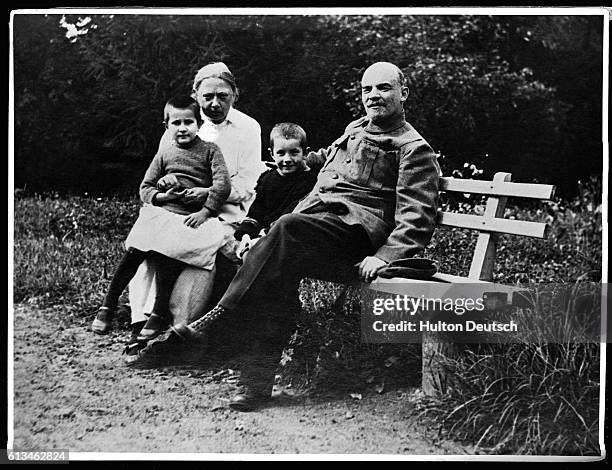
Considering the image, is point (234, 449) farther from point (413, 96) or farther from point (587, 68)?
point (587, 68)

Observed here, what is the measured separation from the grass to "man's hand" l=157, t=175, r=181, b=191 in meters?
0.23

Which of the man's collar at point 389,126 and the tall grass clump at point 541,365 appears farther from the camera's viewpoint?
the man's collar at point 389,126

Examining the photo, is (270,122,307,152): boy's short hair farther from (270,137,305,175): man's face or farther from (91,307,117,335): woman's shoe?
(91,307,117,335): woman's shoe

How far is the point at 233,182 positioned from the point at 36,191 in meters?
1.18

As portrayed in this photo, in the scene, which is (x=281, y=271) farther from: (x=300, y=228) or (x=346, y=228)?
(x=346, y=228)

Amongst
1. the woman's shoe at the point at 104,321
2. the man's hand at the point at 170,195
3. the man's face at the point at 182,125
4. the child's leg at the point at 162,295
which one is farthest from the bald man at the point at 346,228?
the man's face at the point at 182,125

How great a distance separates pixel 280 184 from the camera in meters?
5.00

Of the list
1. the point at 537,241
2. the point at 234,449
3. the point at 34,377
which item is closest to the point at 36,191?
the point at 34,377

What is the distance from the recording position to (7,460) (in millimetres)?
5039

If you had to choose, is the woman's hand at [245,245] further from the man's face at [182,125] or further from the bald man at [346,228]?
the man's face at [182,125]

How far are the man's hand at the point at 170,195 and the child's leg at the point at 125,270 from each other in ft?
1.10

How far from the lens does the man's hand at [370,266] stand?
4.84 meters

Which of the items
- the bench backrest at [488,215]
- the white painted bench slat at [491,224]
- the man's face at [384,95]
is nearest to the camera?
the white painted bench slat at [491,224]

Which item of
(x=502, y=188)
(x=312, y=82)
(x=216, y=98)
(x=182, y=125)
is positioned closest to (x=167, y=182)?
(x=182, y=125)
